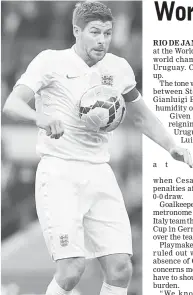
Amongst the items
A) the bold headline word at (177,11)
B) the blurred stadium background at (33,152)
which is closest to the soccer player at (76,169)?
the blurred stadium background at (33,152)

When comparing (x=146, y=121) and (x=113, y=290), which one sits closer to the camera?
(x=113, y=290)

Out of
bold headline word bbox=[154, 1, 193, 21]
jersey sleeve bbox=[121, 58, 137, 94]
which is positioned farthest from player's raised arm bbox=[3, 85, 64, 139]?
bold headline word bbox=[154, 1, 193, 21]

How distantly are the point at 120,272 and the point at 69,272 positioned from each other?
259 millimetres

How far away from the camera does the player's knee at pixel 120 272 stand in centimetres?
314

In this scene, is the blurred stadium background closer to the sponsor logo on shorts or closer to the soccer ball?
the soccer ball

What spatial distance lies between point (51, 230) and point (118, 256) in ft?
1.13

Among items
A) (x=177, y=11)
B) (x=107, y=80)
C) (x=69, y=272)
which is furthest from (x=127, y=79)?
(x=69, y=272)

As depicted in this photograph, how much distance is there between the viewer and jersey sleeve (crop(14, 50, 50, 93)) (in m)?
3.20

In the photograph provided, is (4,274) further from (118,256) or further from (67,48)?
(67,48)

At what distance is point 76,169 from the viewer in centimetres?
316

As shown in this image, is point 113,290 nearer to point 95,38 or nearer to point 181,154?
point 181,154

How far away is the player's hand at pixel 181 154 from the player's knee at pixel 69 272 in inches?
29.0

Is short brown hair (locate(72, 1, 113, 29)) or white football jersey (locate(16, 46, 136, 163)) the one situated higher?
short brown hair (locate(72, 1, 113, 29))

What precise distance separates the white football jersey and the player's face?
69 mm
